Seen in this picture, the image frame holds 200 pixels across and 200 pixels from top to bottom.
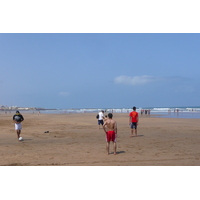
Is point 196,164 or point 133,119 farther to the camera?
point 133,119

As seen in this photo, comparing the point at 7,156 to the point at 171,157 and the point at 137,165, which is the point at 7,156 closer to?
the point at 137,165

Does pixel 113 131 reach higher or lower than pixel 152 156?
higher

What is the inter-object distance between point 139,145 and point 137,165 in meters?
3.62

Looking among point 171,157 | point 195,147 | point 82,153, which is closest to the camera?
point 171,157

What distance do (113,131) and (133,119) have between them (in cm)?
497

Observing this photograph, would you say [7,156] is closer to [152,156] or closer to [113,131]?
[113,131]
